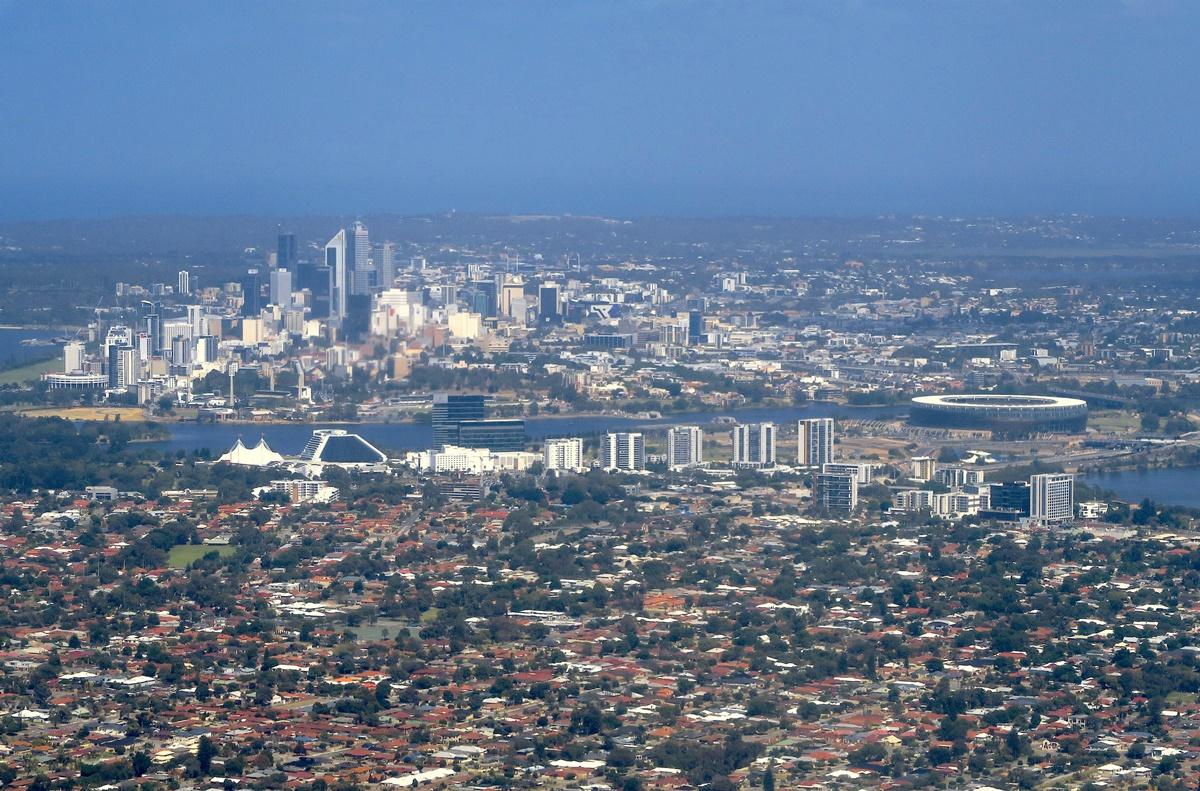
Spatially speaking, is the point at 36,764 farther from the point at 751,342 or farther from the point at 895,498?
the point at 751,342

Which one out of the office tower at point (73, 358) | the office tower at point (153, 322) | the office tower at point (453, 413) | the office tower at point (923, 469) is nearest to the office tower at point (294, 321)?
the office tower at point (153, 322)

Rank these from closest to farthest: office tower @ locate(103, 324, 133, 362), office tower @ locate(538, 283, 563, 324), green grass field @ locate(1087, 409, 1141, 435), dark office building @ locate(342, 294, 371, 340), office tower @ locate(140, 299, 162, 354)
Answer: green grass field @ locate(1087, 409, 1141, 435)
office tower @ locate(103, 324, 133, 362)
office tower @ locate(140, 299, 162, 354)
dark office building @ locate(342, 294, 371, 340)
office tower @ locate(538, 283, 563, 324)

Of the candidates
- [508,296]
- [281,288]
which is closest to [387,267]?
[508,296]

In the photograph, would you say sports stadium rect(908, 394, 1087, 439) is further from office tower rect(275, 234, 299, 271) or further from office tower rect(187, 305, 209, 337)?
office tower rect(275, 234, 299, 271)

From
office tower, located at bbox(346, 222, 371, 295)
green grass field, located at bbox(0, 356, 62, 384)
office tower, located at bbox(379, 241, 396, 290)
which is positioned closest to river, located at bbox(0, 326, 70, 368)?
green grass field, located at bbox(0, 356, 62, 384)

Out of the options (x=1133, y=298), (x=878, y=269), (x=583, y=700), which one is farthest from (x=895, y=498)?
(x=878, y=269)

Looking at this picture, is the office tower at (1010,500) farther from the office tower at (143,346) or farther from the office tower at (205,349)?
the office tower at (205,349)
